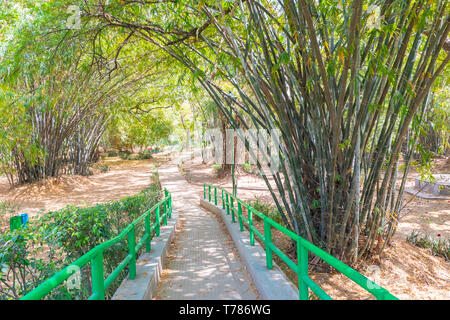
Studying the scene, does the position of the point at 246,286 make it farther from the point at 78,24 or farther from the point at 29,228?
the point at 78,24

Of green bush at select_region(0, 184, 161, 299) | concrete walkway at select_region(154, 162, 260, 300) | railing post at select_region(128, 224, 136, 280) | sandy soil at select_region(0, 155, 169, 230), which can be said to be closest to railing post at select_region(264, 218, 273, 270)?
concrete walkway at select_region(154, 162, 260, 300)

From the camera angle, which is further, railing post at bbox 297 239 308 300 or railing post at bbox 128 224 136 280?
railing post at bbox 128 224 136 280

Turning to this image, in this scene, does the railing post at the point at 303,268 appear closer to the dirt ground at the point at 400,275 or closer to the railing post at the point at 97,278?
the dirt ground at the point at 400,275

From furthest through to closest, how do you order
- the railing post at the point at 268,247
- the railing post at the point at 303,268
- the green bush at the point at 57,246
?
1. the railing post at the point at 268,247
2. the green bush at the point at 57,246
3. the railing post at the point at 303,268

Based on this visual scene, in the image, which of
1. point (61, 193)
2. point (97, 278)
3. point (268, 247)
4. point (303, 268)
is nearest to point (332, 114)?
point (303, 268)

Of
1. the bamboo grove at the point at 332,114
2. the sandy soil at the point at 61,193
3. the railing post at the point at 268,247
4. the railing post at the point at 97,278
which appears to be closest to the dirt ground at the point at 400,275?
the bamboo grove at the point at 332,114

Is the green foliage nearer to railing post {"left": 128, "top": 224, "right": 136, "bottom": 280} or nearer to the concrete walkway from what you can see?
the concrete walkway

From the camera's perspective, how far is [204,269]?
3479 mm

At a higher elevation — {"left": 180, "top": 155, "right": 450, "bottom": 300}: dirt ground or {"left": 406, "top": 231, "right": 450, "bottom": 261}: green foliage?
{"left": 180, "top": 155, "right": 450, "bottom": 300}: dirt ground

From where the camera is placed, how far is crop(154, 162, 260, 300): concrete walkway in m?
2.82

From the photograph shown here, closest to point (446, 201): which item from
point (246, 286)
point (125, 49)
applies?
point (246, 286)

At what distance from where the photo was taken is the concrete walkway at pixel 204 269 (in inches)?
111
